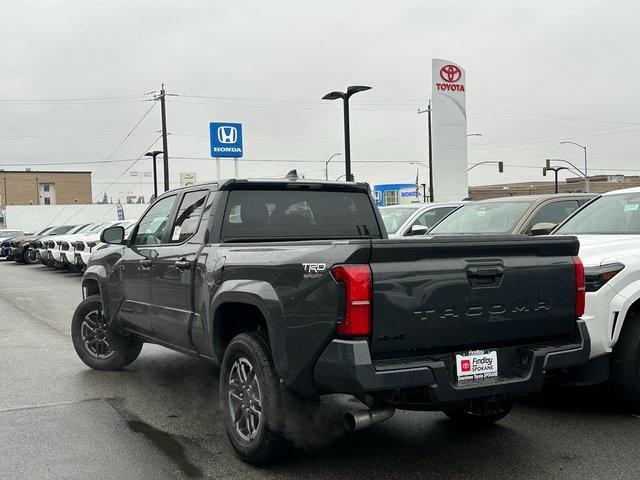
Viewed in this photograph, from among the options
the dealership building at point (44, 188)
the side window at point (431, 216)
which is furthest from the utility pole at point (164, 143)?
the dealership building at point (44, 188)

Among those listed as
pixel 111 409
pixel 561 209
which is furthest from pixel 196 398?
pixel 561 209

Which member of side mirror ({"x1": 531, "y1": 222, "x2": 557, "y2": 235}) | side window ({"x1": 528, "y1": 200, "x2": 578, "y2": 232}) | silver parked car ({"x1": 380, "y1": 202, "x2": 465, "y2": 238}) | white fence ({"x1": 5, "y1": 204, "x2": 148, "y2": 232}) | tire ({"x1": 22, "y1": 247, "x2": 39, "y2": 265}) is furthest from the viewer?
white fence ({"x1": 5, "y1": 204, "x2": 148, "y2": 232})

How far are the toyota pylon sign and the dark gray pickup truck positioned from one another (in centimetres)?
2983

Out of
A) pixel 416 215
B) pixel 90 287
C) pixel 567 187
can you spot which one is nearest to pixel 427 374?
pixel 90 287

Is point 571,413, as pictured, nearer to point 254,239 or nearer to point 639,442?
point 639,442

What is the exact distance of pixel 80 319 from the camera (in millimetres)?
7711

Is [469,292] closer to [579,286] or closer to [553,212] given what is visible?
[579,286]

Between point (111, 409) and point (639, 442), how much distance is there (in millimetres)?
4152

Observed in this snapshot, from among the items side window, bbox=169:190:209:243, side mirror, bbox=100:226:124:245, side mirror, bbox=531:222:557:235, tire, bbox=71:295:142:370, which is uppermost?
side window, bbox=169:190:209:243

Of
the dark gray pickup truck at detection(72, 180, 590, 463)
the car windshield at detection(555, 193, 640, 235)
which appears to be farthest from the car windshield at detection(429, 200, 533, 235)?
the dark gray pickup truck at detection(72, 180, 590, 463)

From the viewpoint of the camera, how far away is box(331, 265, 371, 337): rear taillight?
12.4 feet

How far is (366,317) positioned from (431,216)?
9.67 metres

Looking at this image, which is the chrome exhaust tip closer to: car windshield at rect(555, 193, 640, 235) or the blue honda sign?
car windshield at rect(555, 193, 640, 235)

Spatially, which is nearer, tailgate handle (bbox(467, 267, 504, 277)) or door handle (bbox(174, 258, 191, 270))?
tailgate handle (bbox(467, 267, 504, 277))
